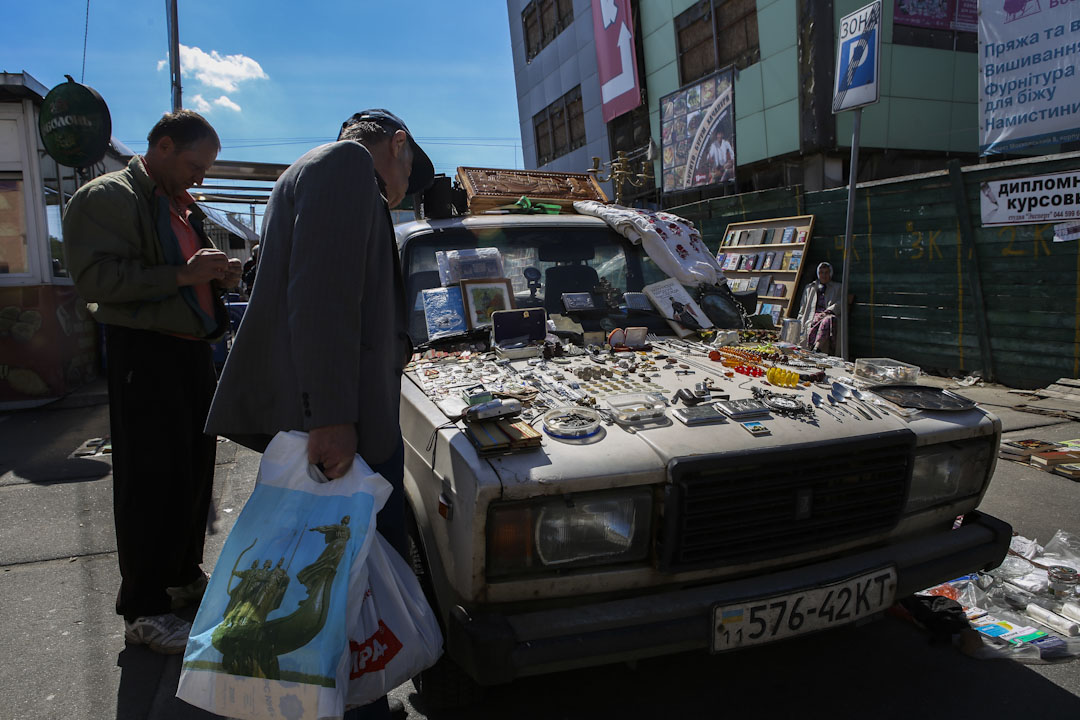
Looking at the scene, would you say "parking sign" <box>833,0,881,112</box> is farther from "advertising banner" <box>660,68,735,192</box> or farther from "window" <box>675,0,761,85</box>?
"advertising banner" <box>660,68,735,192</box>

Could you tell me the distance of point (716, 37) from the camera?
1261cm

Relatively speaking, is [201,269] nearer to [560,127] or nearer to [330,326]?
[330,326]

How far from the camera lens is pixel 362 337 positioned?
174 cm

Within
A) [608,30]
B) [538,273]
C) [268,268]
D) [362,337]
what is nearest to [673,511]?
[362,337]

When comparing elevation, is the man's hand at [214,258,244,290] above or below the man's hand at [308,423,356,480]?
above

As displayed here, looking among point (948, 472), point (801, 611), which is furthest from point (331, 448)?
point (948, 472)

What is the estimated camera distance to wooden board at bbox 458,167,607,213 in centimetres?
418

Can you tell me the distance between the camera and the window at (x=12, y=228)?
761 centimetres

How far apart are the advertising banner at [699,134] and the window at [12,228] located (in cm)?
1116

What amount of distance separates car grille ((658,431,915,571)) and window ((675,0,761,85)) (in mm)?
11432

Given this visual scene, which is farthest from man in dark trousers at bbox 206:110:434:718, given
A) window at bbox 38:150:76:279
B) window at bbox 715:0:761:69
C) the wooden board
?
window at bbox 715:0:761:69

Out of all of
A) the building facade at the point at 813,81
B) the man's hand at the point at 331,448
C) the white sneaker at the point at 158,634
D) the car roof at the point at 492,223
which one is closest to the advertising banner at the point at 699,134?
the building facade at the point at 813,81

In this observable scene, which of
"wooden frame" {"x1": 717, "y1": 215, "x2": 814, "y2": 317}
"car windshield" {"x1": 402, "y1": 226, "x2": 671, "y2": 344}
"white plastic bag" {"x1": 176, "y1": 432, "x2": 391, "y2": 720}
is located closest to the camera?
"white plastic bag" {"x1": 176, "y1": 432, "x2": 391, "y2": 720}

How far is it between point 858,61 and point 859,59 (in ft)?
0.08
